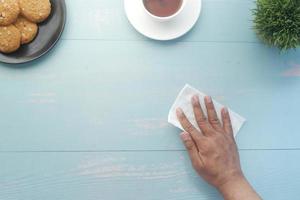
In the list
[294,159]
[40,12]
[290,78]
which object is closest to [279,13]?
[290,78]

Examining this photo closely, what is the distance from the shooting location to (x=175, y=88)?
2.06 ft

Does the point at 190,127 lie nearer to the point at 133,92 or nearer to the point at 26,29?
the point at 133,92

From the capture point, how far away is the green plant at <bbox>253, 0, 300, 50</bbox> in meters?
0.55

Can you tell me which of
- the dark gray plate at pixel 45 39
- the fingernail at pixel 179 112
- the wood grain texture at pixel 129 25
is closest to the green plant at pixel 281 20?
the wood grain texture at pixel 129 25

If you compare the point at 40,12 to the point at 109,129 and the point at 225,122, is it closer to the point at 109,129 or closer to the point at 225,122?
the point at 109,129

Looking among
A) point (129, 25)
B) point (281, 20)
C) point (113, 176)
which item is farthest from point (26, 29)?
point (281, 20)

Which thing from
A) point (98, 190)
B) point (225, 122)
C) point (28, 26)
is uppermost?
point (28, 26)

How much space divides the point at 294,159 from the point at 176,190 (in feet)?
0.66

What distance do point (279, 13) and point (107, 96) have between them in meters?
0.29

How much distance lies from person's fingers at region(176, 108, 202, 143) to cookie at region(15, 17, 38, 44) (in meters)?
0.25

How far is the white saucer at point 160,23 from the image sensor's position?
61 centimetres

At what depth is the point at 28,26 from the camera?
1.94 ft

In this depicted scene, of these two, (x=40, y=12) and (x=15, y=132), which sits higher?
(x=40, y=12)

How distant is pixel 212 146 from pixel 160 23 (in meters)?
0.21
